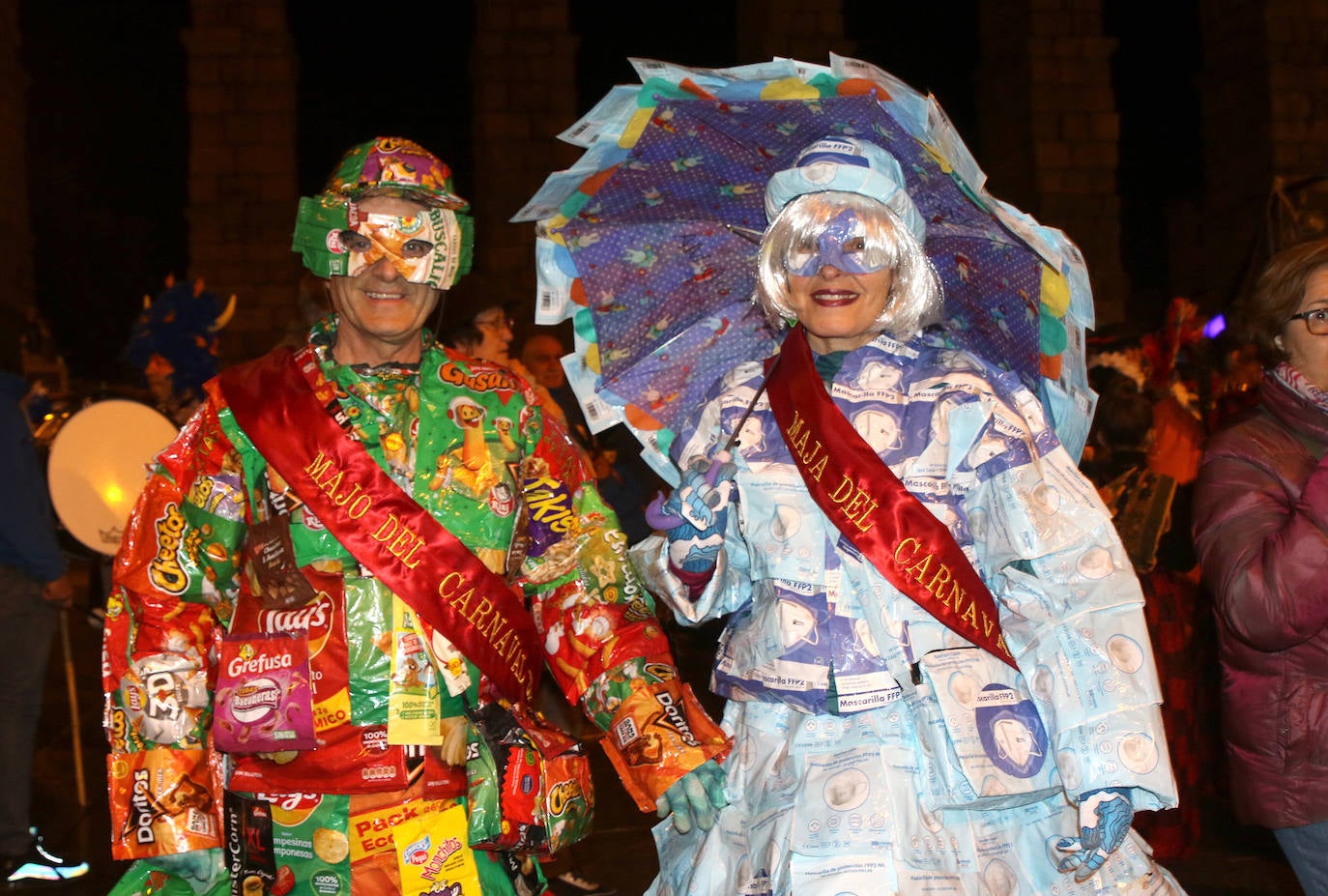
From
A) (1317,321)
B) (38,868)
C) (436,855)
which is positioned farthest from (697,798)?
(38,868)

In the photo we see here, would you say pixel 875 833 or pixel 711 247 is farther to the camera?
pixel 711 247

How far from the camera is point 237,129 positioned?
14.0 meters

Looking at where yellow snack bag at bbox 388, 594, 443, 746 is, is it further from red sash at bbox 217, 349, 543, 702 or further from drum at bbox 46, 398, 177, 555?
drum at bbox 46, 398, 177, 555

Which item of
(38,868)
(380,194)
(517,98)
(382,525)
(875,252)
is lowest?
(38,868)

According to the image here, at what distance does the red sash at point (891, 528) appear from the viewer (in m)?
2.85

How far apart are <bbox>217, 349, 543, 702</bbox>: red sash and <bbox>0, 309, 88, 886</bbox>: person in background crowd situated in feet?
11.3

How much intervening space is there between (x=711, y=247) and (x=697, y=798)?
4.23ft

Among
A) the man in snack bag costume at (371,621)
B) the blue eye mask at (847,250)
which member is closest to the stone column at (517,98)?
the man in snack bag costume at (371,621)

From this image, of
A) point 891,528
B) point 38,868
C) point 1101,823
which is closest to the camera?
point 1101,823

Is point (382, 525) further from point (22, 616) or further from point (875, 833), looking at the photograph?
point (22, 616)

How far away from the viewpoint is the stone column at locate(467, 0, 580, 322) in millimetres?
14000

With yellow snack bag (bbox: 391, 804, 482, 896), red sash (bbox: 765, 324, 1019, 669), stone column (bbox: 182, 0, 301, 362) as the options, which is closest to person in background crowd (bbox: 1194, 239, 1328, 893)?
red sash (bbox: 765, 324, 1019, 669)

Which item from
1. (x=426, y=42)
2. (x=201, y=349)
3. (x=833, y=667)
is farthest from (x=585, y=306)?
(x=426, y=42)

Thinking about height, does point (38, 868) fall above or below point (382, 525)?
below
